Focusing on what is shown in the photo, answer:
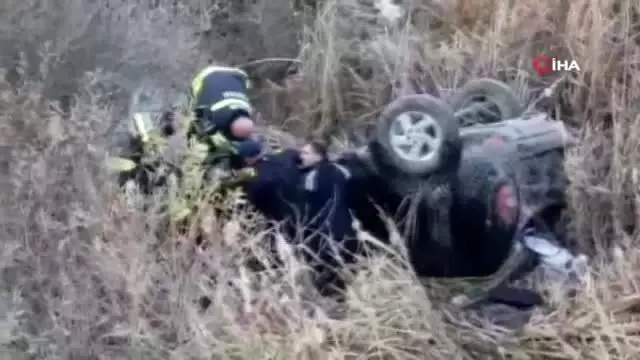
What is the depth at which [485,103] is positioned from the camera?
4.38 meters

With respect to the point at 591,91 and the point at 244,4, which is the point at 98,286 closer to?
the point at 591,91

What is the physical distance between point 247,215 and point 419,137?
0.65m

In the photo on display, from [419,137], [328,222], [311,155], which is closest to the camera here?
[328,222]

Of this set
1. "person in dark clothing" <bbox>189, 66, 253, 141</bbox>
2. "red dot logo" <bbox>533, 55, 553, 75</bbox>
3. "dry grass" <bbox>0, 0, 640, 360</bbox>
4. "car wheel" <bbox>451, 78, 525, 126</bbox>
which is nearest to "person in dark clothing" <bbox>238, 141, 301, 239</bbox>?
"dry grass" <bbox>0, 0, 640, 360</bbox>

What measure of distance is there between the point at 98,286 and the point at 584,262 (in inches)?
61.2

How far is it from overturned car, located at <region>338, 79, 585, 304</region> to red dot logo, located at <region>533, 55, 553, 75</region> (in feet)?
1.58

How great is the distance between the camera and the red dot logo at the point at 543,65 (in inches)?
179

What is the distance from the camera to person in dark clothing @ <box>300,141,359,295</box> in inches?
143

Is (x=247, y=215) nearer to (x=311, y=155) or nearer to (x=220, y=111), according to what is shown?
(x=311, y=155)

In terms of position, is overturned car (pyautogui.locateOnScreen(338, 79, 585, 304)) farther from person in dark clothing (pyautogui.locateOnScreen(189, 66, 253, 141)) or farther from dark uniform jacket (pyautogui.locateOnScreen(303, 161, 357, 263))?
person in dark clothing (pyautogui.locateOnScreen(189, 66, 253, 141))

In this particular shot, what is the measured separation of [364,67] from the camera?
4.96 m

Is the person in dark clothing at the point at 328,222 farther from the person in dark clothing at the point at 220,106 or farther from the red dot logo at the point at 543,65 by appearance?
the red dot logo at the point at 543,65

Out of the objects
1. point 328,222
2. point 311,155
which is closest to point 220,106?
point 311,155

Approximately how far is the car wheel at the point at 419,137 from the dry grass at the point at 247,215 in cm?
46
